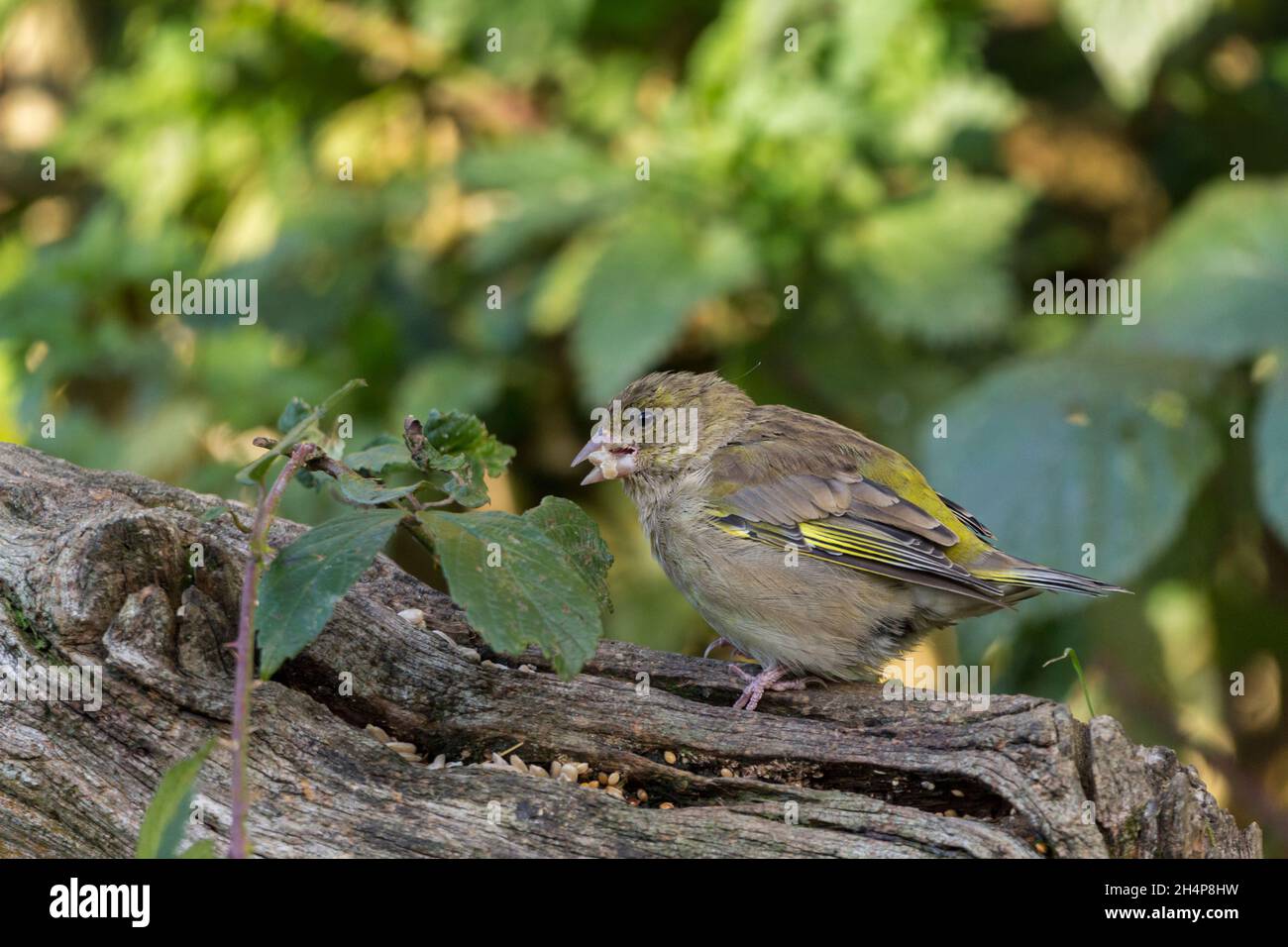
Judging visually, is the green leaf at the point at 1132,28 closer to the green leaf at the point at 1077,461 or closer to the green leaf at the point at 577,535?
the green leaf at the point at 1077,461

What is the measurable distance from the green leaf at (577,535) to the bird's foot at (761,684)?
0.52 meters

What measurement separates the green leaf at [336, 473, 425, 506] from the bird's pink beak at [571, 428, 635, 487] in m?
1.53

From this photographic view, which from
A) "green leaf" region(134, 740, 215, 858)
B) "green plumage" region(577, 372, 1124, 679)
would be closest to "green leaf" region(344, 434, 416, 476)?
"green leaf" region(134, 740, 215, 858)

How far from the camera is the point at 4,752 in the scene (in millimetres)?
3180

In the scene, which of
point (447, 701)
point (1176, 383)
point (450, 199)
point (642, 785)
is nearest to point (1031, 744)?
point (642, 785)

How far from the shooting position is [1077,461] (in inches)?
210

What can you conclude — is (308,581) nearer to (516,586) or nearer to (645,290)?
(516,586)

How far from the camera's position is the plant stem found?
2539 mm

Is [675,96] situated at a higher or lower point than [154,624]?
higher

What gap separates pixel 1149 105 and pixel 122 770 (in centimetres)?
643

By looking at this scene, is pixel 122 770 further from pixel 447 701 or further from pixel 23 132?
pixel 23 132

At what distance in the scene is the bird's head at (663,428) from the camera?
4.67 m

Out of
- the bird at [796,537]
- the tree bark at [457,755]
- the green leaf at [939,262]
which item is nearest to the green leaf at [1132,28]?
the green leaf at [939,262]

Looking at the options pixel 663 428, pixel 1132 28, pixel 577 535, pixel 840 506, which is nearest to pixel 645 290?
pixel 663 428
